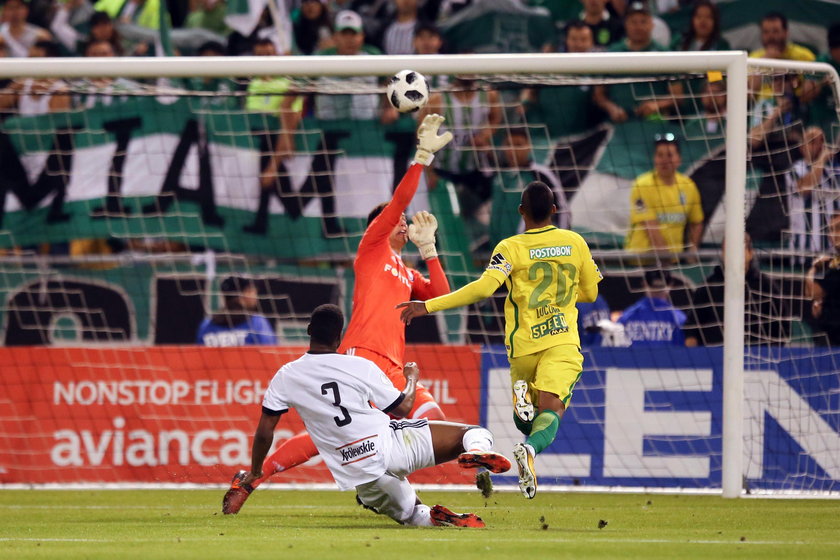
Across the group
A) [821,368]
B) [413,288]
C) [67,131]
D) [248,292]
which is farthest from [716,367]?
[67,131]

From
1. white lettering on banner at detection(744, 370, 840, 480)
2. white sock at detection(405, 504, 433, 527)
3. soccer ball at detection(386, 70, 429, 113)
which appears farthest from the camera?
white lettering on banner at detection(744, 370, 840, 480)

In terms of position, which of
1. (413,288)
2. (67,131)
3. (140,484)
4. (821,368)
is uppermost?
(67,131)

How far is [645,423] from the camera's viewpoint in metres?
11.1

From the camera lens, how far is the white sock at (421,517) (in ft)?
25.3

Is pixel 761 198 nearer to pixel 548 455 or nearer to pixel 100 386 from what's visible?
pixel 548 455

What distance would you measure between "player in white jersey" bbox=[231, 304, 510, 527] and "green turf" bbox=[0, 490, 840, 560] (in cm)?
26

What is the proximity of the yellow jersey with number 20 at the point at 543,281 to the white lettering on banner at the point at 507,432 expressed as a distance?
3099 mm

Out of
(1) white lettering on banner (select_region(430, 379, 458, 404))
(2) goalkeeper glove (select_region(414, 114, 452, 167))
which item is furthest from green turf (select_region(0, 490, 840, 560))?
(2) goalkeeper glove (select_region(414, 114, 452, 167))

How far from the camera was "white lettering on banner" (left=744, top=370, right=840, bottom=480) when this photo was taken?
10.8 meters

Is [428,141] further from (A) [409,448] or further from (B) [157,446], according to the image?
(B) [157,446]

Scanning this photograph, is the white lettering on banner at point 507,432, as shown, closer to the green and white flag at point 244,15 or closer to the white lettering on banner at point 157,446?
the white lettering on banner at point 157,446

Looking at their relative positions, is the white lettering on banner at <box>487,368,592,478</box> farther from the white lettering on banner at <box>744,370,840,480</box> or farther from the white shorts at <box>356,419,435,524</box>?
the white shorts at <box>356,419,435,524</box>

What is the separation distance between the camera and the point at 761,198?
12.3 m

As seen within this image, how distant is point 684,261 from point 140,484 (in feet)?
18.3
